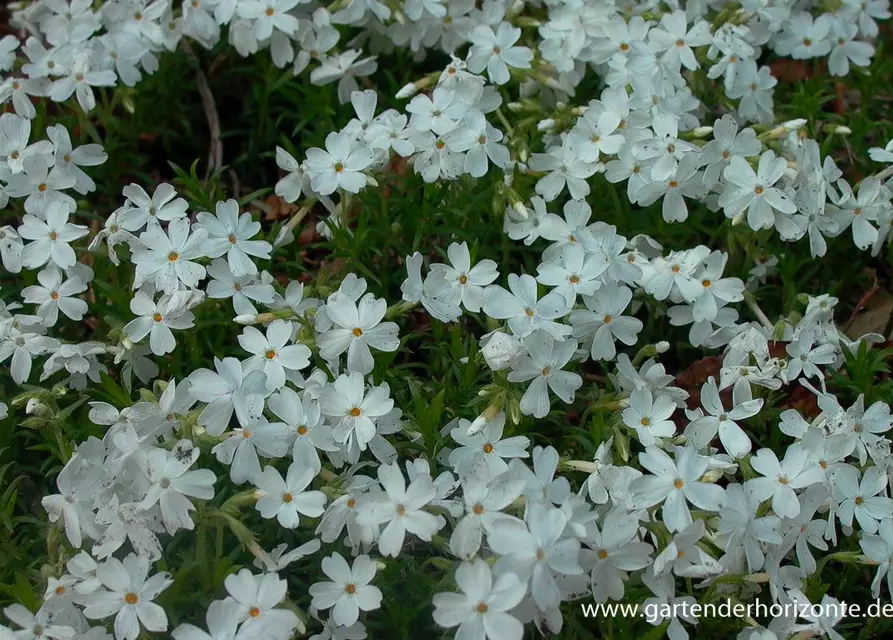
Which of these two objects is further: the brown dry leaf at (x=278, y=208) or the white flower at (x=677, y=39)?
the brown dry leaf at (x=278, y=208)

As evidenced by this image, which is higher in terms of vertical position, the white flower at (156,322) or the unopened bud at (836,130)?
the unopened bud at (836,130)

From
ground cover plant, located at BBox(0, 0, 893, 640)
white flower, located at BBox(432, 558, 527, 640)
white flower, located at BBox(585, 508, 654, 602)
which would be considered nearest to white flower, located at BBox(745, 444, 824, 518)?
ground cover plant, located at BBox(0, 0, 893, 640)

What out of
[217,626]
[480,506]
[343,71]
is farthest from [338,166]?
[217,626]

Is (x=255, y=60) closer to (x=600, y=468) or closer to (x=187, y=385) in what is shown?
(x=187, y=385)

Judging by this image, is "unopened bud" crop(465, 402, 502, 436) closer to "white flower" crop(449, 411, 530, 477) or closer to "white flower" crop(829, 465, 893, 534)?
"white flower" crop(449, 411, 530, 477)

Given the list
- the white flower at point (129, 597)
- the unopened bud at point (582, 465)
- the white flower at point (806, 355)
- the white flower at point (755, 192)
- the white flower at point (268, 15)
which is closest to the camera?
the white flower at point (129, 597)

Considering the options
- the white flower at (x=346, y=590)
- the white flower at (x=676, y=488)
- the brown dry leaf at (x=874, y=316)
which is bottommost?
the brown dry leaf at (x=874, y=316)

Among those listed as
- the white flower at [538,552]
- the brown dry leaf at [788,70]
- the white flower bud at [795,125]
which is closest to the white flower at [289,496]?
the white flower at [538,552]

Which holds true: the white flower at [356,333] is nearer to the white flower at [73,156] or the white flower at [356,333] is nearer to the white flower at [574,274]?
the white flower at [574,274]
